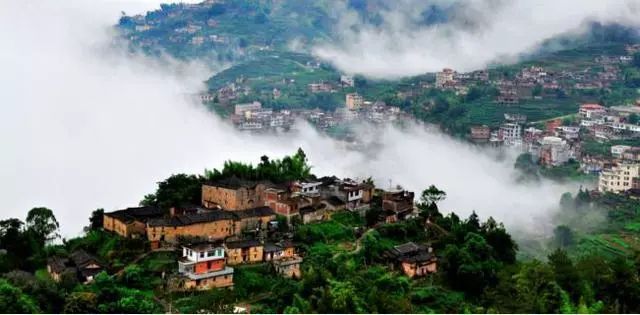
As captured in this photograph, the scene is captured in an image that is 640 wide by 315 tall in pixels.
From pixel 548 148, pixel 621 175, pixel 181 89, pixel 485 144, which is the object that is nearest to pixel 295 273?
pixel 621 175

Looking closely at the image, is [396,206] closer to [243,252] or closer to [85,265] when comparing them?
[243,252]

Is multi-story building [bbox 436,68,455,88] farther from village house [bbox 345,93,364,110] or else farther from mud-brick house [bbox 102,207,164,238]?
mud-brick house [bbox 102,207,164,238]

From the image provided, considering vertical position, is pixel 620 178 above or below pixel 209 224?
below

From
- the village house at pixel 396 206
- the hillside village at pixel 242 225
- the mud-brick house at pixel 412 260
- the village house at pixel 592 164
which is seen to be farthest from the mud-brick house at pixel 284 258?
the village house at pixel 592 164

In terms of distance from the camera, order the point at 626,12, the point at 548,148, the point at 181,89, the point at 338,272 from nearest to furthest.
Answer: the point at 338,272, the point at 548,148, the point at 626,12, the point at 181,89

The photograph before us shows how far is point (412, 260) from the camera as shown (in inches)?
539

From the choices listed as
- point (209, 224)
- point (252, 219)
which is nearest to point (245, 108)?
point (252, 219)

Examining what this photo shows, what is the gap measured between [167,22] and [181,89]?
15.8 metres

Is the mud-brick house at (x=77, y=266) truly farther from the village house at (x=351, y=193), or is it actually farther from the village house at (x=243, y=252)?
the village house at (x=351, y=193)

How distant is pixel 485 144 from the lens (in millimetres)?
30328

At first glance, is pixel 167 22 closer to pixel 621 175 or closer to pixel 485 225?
pixel 621 175

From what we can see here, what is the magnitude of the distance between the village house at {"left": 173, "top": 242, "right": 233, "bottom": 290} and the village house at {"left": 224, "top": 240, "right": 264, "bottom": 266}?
14.2 inches

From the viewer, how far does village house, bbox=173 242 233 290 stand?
1220cm

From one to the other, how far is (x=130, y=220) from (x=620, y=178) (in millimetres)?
14660
